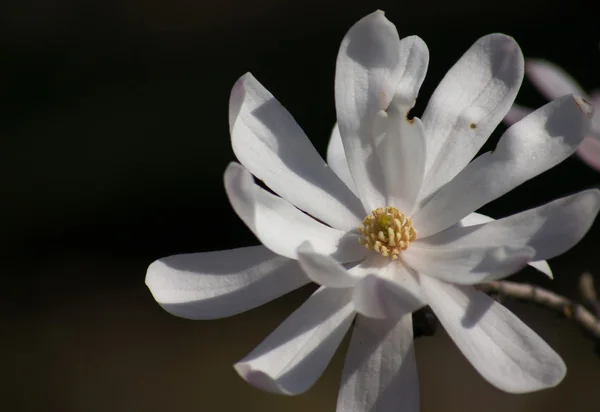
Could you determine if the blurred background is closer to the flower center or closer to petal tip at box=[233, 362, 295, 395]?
the flower center

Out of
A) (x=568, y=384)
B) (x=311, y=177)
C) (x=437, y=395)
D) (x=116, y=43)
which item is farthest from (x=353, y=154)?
(x=116, y=43)

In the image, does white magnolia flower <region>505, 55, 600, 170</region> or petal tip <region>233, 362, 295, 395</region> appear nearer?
petal tip <region>233, 362, 295, 395</region>

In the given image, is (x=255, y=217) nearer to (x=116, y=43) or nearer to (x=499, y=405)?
(x=499, y=405)

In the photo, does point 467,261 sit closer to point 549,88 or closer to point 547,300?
point 547,300

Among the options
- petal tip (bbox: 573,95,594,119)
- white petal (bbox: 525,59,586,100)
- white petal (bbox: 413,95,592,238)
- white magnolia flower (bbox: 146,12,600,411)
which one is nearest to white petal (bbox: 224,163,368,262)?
white magnolia flower (bbox: 146,12,600,411)

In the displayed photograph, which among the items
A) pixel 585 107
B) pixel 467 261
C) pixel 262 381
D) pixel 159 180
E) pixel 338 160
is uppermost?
pixel 159 180

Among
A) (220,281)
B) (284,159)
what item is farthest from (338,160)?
(220,281)
